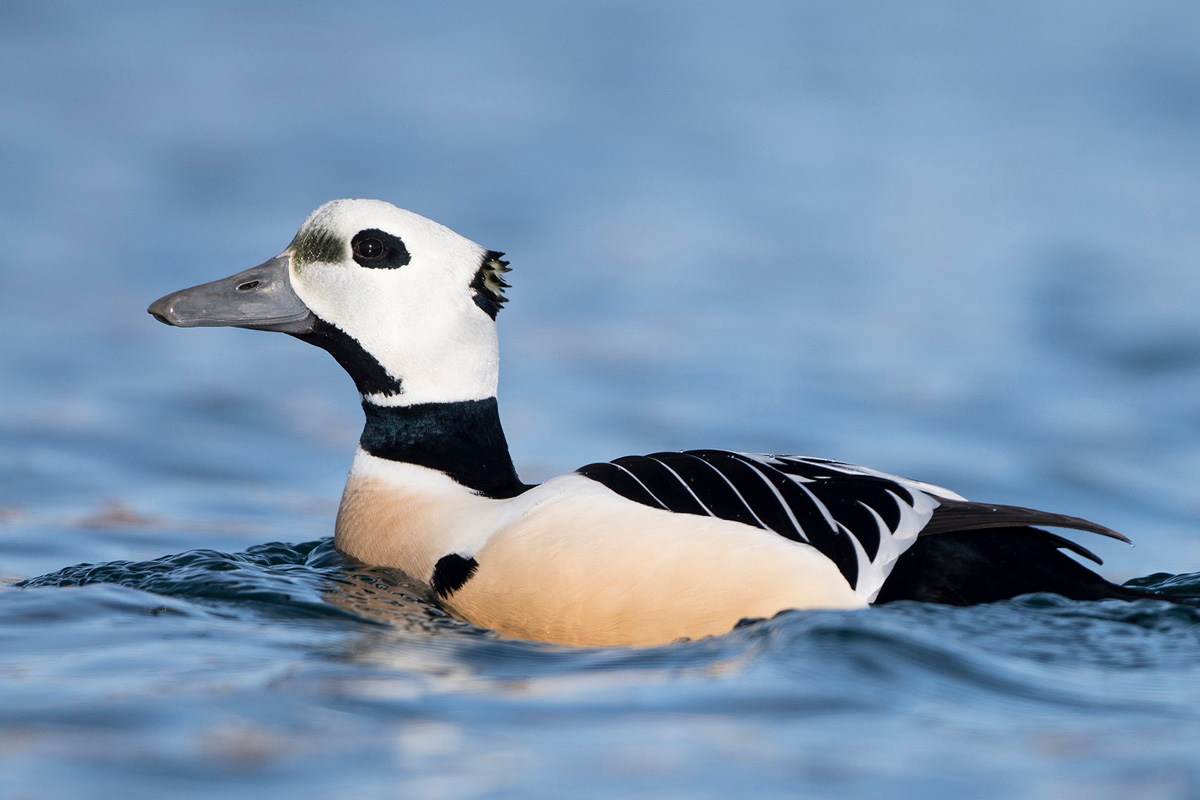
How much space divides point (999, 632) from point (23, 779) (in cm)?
285

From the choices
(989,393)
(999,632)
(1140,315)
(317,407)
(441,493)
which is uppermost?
(1140,315)

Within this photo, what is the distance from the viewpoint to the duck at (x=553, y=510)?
14.7ft

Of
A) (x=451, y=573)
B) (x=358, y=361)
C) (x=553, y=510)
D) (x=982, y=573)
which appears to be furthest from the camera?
(x=358, y=361)

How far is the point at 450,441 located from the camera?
217 inches

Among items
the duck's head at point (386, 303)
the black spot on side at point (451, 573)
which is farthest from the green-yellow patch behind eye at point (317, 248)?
the black spot on side at point (451, 573)

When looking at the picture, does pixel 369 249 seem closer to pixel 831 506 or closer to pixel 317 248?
pixel 317 248

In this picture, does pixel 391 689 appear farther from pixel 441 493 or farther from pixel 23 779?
pixel 441 493

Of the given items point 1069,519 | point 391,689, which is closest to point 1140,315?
point 1069,519

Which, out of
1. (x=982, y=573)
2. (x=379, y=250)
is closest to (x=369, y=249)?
(x=379, y=250)

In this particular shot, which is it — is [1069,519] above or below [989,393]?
below

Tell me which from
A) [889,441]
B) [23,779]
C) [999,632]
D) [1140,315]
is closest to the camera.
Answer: [23,779]

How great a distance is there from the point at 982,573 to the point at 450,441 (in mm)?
2112

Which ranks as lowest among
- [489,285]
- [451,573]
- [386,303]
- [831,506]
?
[451,573]

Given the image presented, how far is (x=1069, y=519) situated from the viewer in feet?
15.1
